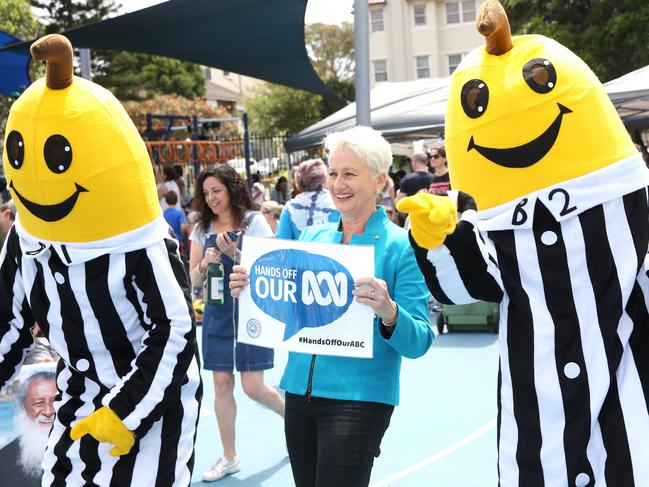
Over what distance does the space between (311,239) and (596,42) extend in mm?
21600

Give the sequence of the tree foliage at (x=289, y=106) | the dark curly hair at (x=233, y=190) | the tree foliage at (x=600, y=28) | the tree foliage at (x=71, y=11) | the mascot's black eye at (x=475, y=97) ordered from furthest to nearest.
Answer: the tree foliage at (x=289, y=106) → the tree foliage at (x=71, y=11) → the tree foliage at (x=600, y=28) → the dark curly hair at (x=233, y=190) → the mascot's black eye at (x=475, y=97)

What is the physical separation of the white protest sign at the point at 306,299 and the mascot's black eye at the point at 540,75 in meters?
0.82

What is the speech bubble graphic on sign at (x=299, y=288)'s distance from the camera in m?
3.07

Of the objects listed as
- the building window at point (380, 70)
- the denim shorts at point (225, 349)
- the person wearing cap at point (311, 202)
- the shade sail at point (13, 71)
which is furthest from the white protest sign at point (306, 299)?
the building window at point (380, 70)

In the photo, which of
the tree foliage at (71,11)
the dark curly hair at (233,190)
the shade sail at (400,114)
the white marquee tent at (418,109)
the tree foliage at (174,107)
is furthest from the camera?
the tree foliage at (174,107)

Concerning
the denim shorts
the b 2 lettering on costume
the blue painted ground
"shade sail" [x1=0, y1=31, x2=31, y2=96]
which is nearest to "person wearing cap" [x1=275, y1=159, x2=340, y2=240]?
the denim shorts

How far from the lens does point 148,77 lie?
42625 millimetres

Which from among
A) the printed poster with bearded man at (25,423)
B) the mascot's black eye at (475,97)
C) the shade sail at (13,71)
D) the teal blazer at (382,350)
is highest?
the shade sail at (13,71)

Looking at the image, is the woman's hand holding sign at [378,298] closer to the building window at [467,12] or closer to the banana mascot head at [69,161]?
the banana mascot head at [69,161]

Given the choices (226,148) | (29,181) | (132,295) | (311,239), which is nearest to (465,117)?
(311,239)

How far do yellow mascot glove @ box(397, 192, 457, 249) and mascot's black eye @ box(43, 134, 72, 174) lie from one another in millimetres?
1186

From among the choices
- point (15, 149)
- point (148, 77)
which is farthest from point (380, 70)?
point (15, 149)

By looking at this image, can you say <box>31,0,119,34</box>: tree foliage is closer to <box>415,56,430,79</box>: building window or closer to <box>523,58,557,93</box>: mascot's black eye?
<box>415,56,430,79</box>: building window

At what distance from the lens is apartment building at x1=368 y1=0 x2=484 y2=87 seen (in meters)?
48.8
